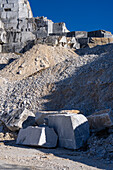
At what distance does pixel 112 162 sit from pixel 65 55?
15142 mm

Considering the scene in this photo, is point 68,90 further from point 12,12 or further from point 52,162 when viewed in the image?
point 12,12

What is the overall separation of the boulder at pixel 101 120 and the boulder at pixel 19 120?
2.11m

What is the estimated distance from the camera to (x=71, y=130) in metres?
6.34

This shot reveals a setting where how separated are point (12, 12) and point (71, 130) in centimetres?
2676

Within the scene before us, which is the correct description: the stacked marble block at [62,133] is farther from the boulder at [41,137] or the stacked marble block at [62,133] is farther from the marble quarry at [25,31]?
the marble quarry at [25,31]

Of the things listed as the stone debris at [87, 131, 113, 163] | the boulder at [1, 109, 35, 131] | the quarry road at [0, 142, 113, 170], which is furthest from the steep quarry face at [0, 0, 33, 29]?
the quarry road at [0, 142, 113, 170]

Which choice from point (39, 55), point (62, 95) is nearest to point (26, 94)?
point (62, 95)

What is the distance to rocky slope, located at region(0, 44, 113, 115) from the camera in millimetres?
8820

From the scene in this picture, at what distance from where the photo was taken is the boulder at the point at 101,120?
6.44 m

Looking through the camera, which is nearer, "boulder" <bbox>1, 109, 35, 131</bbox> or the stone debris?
the stone debris

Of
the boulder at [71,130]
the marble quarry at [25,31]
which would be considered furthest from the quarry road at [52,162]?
the marble quarry at [25,31]

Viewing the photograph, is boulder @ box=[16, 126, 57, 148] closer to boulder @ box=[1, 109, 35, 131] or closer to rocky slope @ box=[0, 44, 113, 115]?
boulder @ box=[1, 109, 35, 131]

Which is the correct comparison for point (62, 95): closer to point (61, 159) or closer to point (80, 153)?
point (80, 153)

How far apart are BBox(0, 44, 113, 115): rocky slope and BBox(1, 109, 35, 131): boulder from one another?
1480 millimetres
